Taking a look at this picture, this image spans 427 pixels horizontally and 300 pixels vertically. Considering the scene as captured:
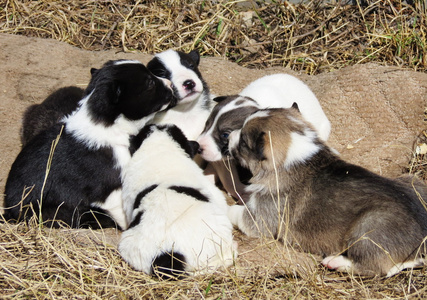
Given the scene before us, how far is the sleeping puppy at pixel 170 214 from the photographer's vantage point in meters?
4.12

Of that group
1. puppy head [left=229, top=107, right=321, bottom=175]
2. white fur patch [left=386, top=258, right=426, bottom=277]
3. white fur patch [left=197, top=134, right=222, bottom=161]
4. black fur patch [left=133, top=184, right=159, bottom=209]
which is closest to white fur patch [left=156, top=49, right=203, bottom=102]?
white fur patch [left=197, top=134, right=222, bottom=161]

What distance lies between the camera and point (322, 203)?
4562 mm

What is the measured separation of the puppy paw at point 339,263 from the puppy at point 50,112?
3445 mm

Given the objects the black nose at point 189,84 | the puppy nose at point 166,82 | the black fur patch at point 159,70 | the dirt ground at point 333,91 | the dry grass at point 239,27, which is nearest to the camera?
the puppy nose at point 166,82

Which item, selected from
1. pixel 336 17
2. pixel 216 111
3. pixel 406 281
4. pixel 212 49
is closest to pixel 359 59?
pixel 336 17

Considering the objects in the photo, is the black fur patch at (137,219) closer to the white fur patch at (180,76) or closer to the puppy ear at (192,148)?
the puppy ear at (192,148)

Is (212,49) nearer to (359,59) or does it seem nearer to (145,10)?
(145,10)

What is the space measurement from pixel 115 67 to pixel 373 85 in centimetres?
362

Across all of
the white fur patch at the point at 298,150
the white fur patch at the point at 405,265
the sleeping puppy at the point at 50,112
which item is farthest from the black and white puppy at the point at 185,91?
the white fur patch at the point at 405,265

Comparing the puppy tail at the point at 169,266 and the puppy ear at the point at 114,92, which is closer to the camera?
the puppy tail at the point at 169,266

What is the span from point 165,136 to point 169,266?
1434mm

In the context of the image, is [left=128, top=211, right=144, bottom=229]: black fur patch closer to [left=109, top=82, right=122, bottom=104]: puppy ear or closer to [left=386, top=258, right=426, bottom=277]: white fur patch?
[left=109, top=82, right=122, bottom=104]: puppy ear

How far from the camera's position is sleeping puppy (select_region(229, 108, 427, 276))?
13.9ft

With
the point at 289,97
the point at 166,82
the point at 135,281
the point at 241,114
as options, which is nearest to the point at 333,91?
the point at 289,97
